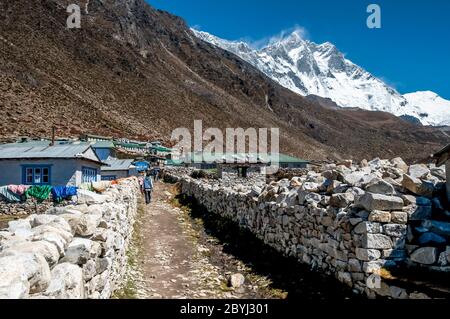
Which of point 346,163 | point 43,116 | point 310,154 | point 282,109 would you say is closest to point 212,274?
point 346,163

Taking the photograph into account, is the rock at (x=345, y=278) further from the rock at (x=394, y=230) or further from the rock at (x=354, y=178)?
the rock at (x=354, y=178)

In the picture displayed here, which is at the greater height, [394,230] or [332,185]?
[332,185]

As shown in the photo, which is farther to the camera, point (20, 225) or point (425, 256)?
point (20, 225)

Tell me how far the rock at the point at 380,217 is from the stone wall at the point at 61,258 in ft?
13.3

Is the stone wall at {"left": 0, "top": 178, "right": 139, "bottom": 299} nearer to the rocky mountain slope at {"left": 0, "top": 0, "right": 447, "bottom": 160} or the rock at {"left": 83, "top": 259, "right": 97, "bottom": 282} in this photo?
the rock at {"left": 83, "top": 259, "right": 97, "bottom": 282}

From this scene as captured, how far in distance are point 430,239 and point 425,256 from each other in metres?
0.32

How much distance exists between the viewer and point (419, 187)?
7.10 metres

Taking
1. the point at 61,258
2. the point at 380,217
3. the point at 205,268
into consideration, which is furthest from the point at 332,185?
the point at 61,258

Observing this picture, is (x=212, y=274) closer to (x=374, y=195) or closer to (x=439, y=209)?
(x=374, y=195)

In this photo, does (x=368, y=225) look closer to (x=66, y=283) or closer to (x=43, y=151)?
(x=66, y=283)

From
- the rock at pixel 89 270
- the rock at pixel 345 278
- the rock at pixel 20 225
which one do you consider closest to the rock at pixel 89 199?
the rock at pixel 20 225

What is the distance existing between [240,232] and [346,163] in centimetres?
396

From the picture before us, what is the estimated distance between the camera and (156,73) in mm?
131250

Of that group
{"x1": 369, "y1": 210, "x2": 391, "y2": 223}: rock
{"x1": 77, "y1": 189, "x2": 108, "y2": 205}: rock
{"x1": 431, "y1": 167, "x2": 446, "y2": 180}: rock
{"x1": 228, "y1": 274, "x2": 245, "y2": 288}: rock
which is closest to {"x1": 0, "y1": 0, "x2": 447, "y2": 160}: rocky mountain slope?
{"x1": 77, "y1": 189, "x2": 108, "y2": 205}: rock
